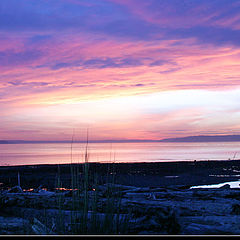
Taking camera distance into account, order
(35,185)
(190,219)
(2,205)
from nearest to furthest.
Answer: (190,219), (2,205), (35,185)

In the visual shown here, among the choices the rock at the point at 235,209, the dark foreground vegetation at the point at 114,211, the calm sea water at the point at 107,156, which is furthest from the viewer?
the calm sea water at the point at 107,156

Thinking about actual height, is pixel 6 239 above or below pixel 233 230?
above

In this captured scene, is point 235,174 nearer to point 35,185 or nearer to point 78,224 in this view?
point 35,185

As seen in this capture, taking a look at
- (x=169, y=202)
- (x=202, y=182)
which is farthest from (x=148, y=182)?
(x=169, y=202)

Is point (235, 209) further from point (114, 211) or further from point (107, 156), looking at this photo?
point (107, 156)

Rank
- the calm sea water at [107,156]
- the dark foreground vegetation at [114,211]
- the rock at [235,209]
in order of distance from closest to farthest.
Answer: the dark foreground vegetation at [114,211], the rock at [235,209], the calm sea water at [107,156]

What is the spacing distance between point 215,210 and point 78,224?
284cm

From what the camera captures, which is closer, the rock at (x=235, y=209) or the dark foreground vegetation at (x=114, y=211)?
the dark foreground vegetation at (x=114, y=211)

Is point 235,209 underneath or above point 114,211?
underneath

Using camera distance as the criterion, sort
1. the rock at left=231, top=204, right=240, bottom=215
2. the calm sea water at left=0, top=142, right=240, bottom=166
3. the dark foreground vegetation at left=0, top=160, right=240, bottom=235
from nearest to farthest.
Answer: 1. the dark foreground vegetation at left=0, top=160, right=240, bottom=235
2. the rock at left=231, top=204, right=240, bottom=215
3. the calm sea water at left=0, top=142, right=240, bottom=166

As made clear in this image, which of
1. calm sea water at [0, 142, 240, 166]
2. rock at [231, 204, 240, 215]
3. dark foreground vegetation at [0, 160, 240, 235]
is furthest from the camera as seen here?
calm sea water at [0, 142, 240, 166]

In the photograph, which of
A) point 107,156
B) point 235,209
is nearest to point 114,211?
point 235,209

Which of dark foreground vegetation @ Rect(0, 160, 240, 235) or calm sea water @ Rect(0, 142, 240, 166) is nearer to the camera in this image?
dark foreground vegetation @ Rect(0, 160, 240, 235)

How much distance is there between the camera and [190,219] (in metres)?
5.32
